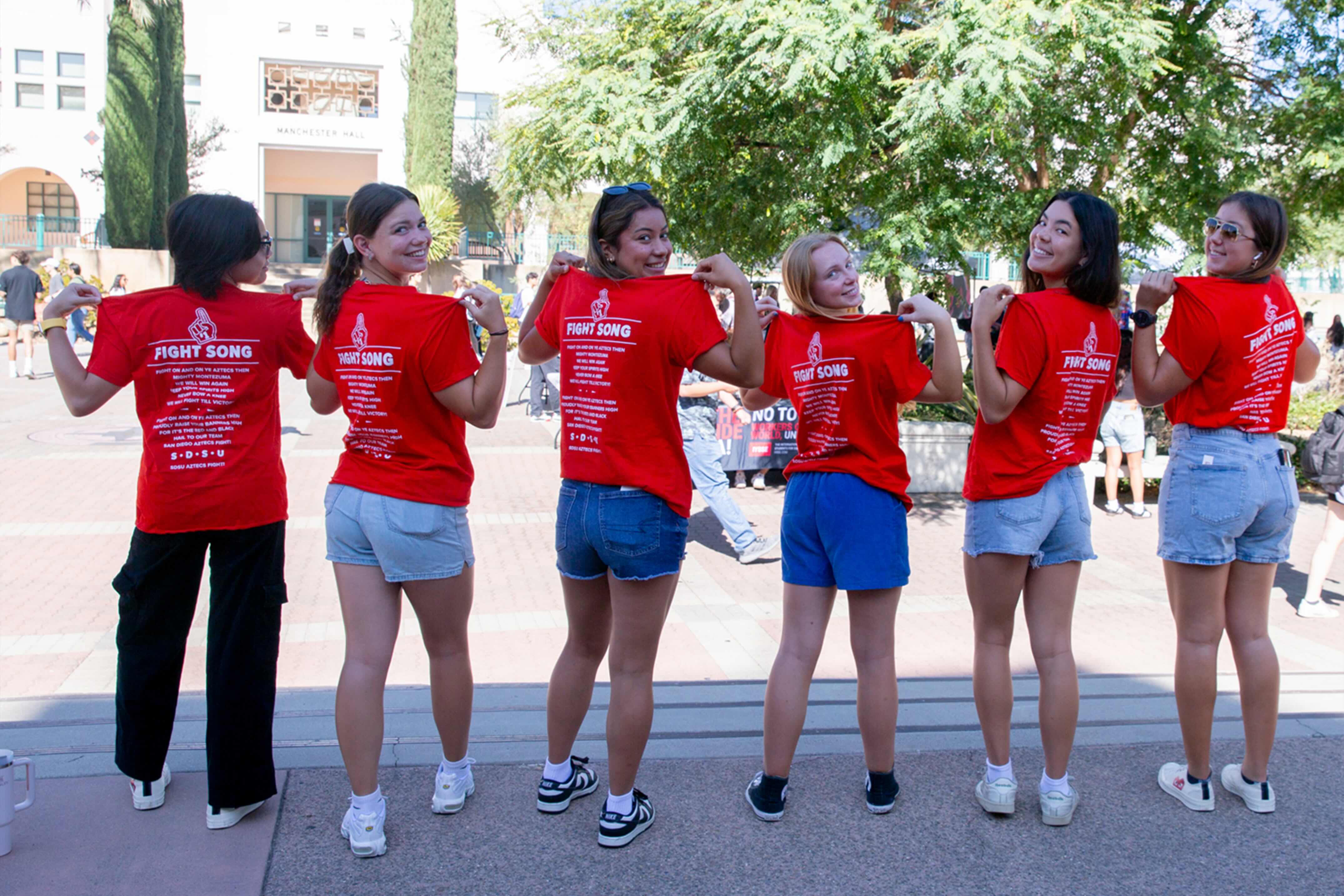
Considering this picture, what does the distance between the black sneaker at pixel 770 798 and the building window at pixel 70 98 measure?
4532 cm

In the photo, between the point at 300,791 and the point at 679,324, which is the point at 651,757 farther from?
the point at 679,324

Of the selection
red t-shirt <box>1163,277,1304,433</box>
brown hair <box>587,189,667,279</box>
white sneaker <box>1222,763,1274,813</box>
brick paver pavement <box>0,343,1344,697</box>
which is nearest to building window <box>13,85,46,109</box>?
brick paver pavement <box>0,343,1344,697</box>

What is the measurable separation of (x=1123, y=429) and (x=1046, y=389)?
6232 millimetres

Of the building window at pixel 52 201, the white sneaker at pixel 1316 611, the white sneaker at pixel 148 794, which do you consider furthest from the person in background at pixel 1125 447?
the building window at pixel 52 201

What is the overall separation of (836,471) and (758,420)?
6407mm

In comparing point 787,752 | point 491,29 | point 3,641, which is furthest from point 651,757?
point 491,29

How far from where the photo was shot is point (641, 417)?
3076 mm

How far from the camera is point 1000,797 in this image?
11.3 ft

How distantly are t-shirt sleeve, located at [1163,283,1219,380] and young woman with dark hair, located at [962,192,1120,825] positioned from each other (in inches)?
7.4

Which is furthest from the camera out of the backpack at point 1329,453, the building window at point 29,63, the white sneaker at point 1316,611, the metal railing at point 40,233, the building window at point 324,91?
the building window at point 29,63

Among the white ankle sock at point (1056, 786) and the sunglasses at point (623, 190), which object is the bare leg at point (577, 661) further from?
the white ankle sock at point (1056, 786)

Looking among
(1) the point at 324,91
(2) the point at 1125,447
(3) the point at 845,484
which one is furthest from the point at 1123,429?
(1) the point at 324,91

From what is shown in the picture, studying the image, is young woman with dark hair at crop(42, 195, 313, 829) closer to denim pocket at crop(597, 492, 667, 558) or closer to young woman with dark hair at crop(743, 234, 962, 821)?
denim pocket at crop(597, 492, 667, 558)

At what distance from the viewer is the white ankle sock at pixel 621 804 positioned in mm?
3219
